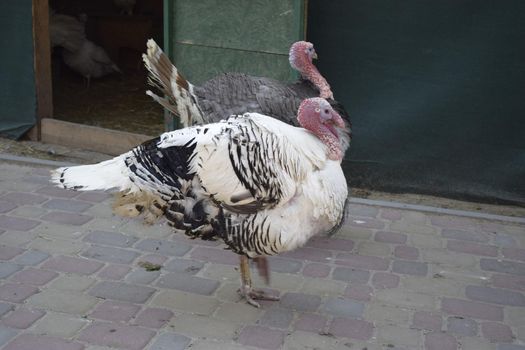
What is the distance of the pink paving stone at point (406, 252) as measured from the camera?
489cm

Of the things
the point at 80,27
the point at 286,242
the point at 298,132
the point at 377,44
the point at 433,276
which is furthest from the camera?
the point at 80,27

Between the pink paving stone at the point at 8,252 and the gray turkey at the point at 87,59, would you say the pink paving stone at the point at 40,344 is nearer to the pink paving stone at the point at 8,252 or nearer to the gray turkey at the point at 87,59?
the pink paving stone at the point at 8,252

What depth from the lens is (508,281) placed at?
459 cm

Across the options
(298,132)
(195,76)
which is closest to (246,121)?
(298,132)

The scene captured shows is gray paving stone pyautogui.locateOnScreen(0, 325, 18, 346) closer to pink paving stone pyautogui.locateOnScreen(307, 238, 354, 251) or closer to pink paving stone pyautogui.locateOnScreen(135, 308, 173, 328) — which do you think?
pink paving stone pyautogui.locateOnScreen(135, 308, 173, 328)

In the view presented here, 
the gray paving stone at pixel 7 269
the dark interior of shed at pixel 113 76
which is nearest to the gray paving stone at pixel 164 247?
the gray paving stone at pixel 7 269

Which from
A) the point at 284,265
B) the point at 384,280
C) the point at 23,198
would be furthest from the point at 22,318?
the point at 384,280

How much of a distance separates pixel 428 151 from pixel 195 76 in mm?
1985

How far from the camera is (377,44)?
19.4 ft

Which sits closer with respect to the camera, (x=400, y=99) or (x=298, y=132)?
(x=298, y=132)

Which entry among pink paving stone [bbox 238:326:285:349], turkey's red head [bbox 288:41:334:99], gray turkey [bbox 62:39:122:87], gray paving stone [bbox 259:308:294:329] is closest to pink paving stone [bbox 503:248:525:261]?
turkey's red head [bbox 288:41:334:99]

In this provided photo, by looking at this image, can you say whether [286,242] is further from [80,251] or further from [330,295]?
[80,251]

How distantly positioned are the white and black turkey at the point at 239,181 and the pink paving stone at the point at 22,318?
2.30 ft

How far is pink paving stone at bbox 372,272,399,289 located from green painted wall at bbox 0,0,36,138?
3.89 metres
